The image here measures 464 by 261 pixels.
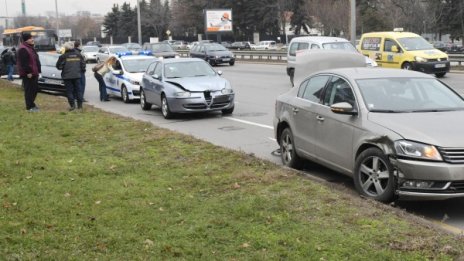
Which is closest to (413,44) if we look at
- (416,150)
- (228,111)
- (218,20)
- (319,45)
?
(319,45)

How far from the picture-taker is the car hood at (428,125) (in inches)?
227

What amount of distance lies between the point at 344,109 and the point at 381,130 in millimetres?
630

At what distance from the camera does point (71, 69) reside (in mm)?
14383

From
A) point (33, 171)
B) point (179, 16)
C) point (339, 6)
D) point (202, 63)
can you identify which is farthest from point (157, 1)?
point (33, 171)

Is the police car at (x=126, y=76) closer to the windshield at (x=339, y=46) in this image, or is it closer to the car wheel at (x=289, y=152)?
the windshield at (x=339, y=46)

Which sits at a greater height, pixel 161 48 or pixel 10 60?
pixel 161 48

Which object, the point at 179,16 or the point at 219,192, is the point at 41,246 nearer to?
the point at 219,192

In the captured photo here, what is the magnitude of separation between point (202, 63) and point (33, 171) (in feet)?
27.7

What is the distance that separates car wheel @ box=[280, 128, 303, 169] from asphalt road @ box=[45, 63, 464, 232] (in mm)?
229

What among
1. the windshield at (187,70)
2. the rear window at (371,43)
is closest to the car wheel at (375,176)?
the windshield at (187,70)

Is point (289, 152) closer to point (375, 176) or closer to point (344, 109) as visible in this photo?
point (344, 109)

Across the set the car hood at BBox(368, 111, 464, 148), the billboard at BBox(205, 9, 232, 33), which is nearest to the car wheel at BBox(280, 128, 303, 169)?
the car hood at BBox(368, 111, 464, 148)

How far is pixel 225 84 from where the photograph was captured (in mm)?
14203

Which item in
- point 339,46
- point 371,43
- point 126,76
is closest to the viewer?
point 126,76
